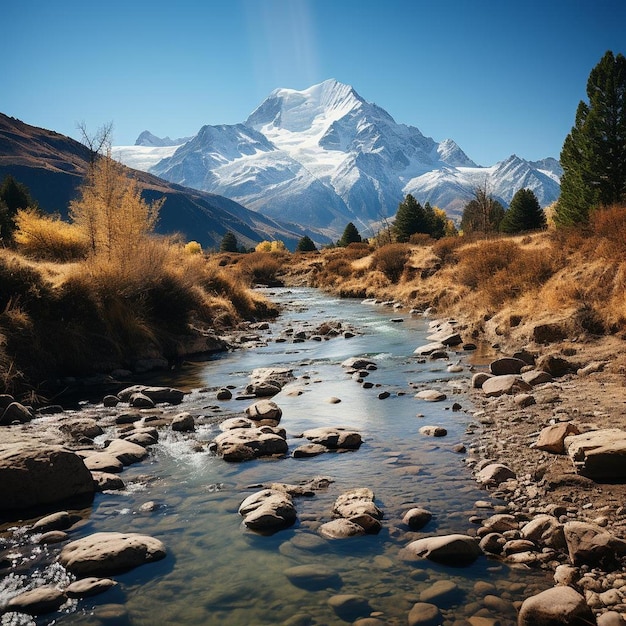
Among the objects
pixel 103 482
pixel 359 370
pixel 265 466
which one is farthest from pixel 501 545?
→ pixel 359 370

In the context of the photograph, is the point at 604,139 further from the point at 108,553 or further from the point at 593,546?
the point at 108,553

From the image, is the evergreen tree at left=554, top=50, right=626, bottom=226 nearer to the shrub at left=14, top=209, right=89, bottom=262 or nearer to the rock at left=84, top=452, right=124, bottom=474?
the shrub at left=14, top=209, right=89, bottom=262

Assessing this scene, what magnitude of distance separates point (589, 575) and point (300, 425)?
5.53 metres

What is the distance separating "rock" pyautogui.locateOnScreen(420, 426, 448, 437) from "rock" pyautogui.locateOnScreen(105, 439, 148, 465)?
4.25m

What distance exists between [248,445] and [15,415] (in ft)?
15.6

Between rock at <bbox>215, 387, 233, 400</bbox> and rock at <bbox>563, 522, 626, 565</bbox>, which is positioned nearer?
rock at <bbox>563, 522, 626, 565</bbox>

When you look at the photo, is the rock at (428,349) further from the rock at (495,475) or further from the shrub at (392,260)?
the shrub at (392,260)

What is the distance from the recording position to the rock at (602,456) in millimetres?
5645

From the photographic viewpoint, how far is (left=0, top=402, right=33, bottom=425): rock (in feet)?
30.9

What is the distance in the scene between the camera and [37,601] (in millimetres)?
4230

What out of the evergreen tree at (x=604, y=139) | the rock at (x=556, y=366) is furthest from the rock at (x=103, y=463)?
the evergreen tree at (x=604, y=139)

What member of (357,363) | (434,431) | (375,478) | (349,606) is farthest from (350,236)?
(349,606)

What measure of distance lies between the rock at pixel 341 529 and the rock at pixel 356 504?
15 centimetres

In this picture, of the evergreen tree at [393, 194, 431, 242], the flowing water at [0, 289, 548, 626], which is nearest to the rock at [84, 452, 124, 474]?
the flowing water at [0, 289, 548, 626]
